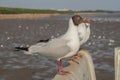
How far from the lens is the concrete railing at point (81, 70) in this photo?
5.92m

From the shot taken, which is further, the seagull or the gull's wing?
the gull's wing

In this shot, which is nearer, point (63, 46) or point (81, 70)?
point (81, 70)

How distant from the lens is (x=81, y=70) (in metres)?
6.68

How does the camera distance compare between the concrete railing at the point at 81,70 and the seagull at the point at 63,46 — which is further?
the seagull at the point at 63,46

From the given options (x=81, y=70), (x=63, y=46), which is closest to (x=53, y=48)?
(x=63, y=46)

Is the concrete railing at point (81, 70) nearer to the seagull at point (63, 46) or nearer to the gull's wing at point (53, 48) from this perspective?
the seagull at point (63, 46)

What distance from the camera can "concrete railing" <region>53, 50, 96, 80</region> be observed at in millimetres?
5922

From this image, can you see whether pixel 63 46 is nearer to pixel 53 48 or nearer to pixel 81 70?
pixel 53 48

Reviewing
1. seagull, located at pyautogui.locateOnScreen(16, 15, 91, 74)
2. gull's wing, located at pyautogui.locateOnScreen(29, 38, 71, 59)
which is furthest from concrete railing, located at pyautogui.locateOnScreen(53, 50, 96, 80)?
gull's wing, located at pyautogui.locateOnScreen(29, 38, 71, 59)

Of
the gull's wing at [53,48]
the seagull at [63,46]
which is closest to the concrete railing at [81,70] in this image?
the seagull at [63,46]

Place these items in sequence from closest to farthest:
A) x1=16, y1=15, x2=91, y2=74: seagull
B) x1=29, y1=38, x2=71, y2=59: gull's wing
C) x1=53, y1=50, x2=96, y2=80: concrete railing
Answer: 1. x1=53, y1=50, x2=96, y2=80: concrete railing
2. x1=16, y1=15, x2=91, y2=74: seagull
3. x1=29, y1=38, x2=71, y2=59: gull's wing

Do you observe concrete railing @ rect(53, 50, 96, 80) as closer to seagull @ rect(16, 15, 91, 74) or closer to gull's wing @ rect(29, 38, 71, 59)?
seagull @ rect(16, 15, 91, 74)

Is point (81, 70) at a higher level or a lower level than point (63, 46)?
lower

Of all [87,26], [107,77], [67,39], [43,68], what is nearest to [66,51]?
[67,39]
